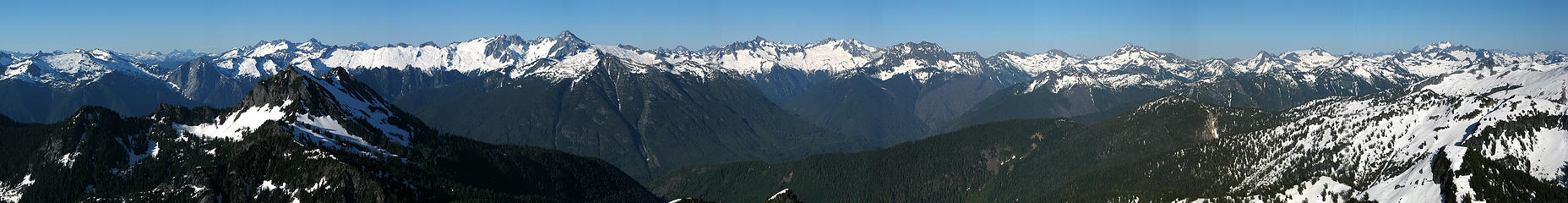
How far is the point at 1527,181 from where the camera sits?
461 ft

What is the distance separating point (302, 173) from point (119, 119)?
64663 millimetres

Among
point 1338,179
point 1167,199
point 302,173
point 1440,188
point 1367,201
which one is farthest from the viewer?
point 1167,199

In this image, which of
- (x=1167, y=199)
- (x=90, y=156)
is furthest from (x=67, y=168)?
(x=1167, y=199)

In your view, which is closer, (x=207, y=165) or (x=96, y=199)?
(x=96, y=199)

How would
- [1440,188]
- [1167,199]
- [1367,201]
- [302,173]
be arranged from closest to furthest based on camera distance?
[1440,188]
[1367,201]
[302,173]
[1167,199]

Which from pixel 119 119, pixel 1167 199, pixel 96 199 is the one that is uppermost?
pixel 119 119

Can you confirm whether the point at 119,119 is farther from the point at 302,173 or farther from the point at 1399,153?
the point at 1399,153

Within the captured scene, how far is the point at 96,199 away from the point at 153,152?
88.6ft

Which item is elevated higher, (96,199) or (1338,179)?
(96,199)

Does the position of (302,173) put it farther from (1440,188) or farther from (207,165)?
(1440,188)

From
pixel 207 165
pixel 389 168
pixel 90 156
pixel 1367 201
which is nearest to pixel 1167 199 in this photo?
pixel 1367 201

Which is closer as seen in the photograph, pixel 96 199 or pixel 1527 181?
pixel 1527 181

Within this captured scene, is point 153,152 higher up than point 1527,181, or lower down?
higher up

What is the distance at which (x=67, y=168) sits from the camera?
17338 centimetres
